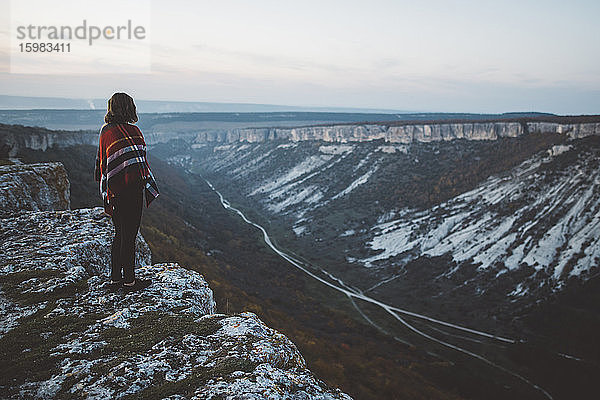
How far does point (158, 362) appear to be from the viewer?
4.31 meters

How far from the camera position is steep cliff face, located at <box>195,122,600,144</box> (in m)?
70.2

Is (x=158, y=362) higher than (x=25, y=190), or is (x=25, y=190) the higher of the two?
(x=25, y=190)

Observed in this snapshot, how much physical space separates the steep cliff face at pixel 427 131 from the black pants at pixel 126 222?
240 feet

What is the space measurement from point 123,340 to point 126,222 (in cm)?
178

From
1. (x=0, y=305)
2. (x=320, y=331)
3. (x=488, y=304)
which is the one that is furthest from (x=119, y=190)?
(x=488, y=304)

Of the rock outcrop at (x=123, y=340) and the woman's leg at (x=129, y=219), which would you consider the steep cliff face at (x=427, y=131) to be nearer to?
the rock outcrop at (x=123, y=340)

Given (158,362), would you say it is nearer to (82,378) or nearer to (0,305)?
(82,378)

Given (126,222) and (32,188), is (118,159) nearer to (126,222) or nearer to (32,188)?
(126,222)

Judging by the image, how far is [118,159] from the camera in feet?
18.3

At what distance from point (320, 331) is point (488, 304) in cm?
2113

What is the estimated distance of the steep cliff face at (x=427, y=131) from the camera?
230 ft

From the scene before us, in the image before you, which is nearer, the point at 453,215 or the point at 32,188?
the point at 32,188

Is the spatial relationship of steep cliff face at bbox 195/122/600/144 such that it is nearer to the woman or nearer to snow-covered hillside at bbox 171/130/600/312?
snow-covered hillside at bbox 171/130/600/312

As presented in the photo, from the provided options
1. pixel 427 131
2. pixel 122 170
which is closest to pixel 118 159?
pixel 122 170
